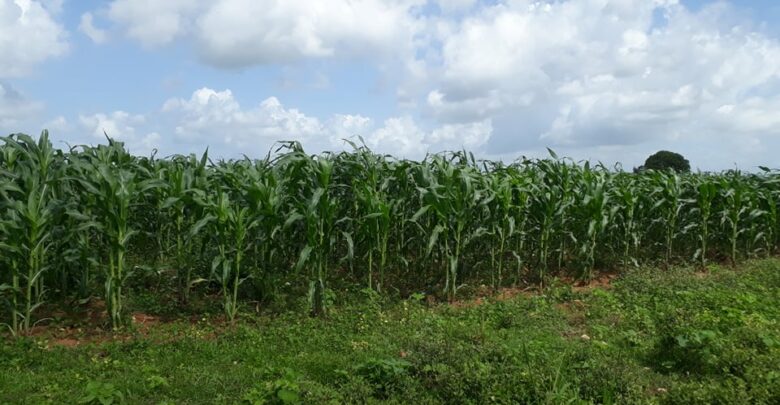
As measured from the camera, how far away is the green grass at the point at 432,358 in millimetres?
3986

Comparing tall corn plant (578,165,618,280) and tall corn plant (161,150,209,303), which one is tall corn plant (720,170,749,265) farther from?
tall corn plant (161,150,209,303)

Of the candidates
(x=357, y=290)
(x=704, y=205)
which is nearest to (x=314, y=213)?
(x=357, y=290)

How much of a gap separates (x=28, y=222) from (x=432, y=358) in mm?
3661

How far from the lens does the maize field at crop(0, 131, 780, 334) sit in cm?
577

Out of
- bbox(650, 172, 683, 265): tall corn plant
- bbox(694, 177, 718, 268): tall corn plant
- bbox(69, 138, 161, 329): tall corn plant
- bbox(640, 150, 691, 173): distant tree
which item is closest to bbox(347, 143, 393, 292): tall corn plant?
bbox(69, 138, 161, 329): tall corn plant

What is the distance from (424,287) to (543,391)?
11.9 feet

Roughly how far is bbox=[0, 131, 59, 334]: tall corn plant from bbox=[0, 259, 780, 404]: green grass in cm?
43

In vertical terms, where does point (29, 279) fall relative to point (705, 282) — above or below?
above

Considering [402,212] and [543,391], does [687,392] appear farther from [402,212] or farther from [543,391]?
[402,212]

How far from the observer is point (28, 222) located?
541 cm

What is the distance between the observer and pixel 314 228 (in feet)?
20.0

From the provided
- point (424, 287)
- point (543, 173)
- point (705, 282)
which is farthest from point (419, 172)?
point (705, 282)

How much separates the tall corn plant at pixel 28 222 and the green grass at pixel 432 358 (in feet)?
1.41

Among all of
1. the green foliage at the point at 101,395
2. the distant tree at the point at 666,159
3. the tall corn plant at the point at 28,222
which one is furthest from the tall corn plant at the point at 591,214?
the distant tree at the point at 666,159
